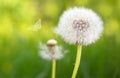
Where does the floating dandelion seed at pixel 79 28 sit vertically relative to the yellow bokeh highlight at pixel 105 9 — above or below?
below

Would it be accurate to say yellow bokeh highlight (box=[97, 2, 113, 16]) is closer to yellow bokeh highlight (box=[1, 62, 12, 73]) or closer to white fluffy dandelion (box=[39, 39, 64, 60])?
yellow bokeh highlight (box=[1, 62, 12, 73])

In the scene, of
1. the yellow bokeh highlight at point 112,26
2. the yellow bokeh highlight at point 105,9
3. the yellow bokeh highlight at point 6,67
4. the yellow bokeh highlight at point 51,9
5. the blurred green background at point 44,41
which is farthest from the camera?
the yellow bokeh highlight at point 51,9

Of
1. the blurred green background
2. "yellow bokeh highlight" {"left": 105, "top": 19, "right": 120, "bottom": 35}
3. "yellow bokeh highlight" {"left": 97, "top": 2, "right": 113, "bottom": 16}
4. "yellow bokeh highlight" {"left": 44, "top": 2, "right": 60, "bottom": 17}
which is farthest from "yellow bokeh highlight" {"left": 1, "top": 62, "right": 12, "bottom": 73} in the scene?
"yellow bokeh highlight" {"left": 44, "top": 2, "right": 60, "bottom": 17}

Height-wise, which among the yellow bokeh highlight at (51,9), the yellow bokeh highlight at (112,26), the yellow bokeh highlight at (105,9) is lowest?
the yellow bokeh highlight at (112,26)

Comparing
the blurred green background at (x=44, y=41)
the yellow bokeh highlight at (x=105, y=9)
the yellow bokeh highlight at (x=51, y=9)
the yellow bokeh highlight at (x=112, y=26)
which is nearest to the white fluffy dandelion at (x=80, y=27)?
the blurred green background at (x=44, y=41)

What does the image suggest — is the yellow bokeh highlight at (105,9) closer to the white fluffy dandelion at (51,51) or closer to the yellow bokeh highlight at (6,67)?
the yellow bokeh highlight at (6,67)

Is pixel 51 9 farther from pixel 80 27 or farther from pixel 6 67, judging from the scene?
pixel 80 27

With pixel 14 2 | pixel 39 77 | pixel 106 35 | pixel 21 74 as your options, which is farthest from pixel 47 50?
pixel 14 2
